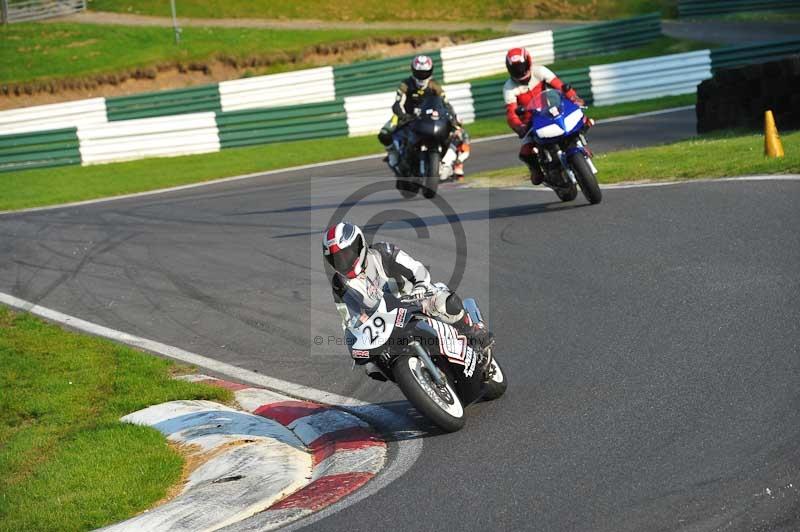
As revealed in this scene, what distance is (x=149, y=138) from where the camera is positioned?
24.5m

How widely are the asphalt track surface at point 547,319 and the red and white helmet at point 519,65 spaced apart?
1.63 metres

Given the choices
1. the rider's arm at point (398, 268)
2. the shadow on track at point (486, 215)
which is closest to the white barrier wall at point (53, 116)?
the shadow on track at point (486, 215)

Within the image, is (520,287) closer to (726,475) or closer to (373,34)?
(726,475)

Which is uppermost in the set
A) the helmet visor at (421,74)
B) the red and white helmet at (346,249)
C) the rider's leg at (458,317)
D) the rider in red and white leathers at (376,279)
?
the helmet visor at (421,74)

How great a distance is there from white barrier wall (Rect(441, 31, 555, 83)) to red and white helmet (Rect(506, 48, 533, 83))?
55.4 ft

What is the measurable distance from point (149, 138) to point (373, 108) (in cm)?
515

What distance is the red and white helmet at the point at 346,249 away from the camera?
22.3ft

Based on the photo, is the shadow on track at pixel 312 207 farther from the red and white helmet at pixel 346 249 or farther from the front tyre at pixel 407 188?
the red and white helmet at pixel 346 249

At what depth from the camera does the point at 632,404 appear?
678 centimetres

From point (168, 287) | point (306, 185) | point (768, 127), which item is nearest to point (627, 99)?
point (306, 185)

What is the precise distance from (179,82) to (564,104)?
2342 centimetres

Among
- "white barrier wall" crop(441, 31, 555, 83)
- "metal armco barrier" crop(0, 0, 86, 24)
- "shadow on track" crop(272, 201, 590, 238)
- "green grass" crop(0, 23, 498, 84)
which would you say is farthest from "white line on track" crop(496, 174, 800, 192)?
"metal armco barrier" crop(0, 0, 86, 24)

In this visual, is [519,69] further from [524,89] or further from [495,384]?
[495,384]

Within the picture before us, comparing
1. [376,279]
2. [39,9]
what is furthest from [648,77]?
[39,9]
